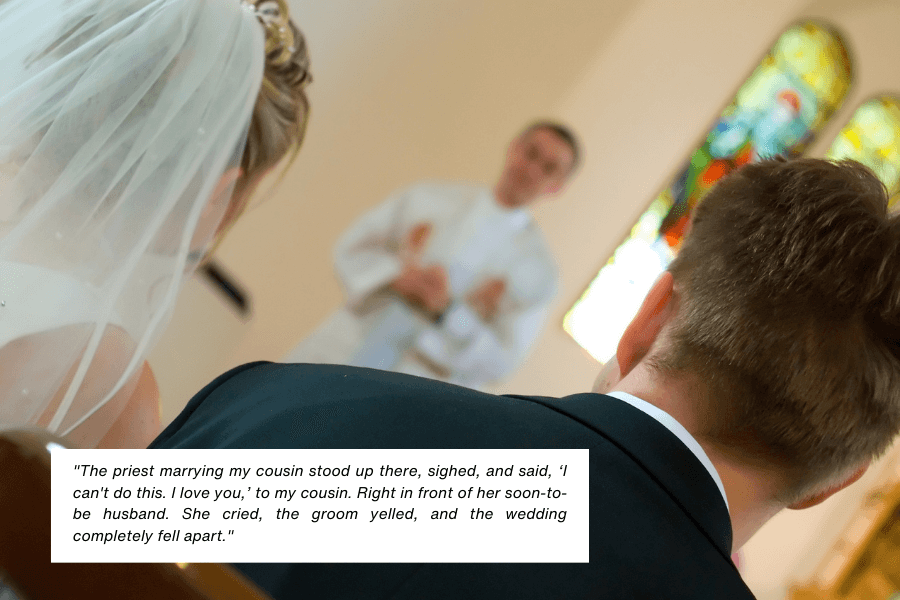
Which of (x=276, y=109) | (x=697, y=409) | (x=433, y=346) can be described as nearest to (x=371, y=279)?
(x=433, y=346)

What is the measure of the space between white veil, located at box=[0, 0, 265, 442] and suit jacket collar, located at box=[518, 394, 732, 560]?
2.23 feet

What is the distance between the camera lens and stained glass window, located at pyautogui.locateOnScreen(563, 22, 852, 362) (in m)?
4.13

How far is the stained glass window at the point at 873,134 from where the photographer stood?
13.0 feet

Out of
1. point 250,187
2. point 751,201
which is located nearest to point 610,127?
point 250,187

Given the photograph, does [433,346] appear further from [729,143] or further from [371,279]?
[729,143]

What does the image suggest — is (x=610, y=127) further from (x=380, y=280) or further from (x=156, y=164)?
(x=156, y=164)

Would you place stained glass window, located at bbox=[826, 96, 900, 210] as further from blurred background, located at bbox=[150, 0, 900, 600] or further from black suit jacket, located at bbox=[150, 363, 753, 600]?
black suit jacket, located at bbox=[150, 363, 753, 600]

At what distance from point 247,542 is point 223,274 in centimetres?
319

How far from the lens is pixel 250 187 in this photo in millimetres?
1389

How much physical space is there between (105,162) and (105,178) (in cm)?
2

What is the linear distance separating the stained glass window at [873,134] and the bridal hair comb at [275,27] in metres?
3.52

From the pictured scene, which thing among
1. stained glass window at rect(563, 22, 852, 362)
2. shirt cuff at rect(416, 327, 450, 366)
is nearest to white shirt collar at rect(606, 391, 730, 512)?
shirt cuff at rect(416, 327, 450, 366)

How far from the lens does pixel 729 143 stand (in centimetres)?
418
